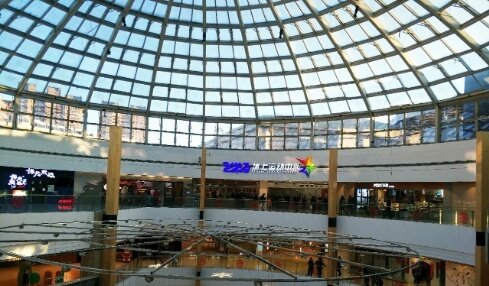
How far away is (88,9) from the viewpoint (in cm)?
3812

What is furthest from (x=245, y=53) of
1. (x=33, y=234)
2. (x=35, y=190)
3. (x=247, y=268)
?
(x=33, y=234)

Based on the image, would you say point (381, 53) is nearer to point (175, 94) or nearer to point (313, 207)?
point (313, 207)

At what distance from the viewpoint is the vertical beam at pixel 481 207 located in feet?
92.4

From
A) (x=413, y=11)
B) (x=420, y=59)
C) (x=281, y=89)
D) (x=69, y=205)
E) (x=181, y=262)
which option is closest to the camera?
(x=69, y=205)

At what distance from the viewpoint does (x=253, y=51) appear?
44250mm

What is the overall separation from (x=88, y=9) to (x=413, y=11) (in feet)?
74.0

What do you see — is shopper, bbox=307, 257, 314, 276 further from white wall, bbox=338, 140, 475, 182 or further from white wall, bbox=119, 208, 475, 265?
white wall, bbox=338, 140, 475, 182

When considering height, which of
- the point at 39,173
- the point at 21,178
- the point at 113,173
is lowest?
the point at 21,178

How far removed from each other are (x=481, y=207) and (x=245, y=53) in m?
23.3

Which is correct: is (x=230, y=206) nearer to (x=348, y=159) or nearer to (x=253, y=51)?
(x=348, y=159)

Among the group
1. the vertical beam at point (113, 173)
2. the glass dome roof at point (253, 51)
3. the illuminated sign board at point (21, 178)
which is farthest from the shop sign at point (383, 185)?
the illuminated sign board at point (21, 178)

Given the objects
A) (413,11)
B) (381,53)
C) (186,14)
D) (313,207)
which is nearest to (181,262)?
(313,207)

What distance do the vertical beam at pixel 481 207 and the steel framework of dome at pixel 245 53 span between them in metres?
7.58

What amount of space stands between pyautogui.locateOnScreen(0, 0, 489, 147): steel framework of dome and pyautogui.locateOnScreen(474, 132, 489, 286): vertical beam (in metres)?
7.58
